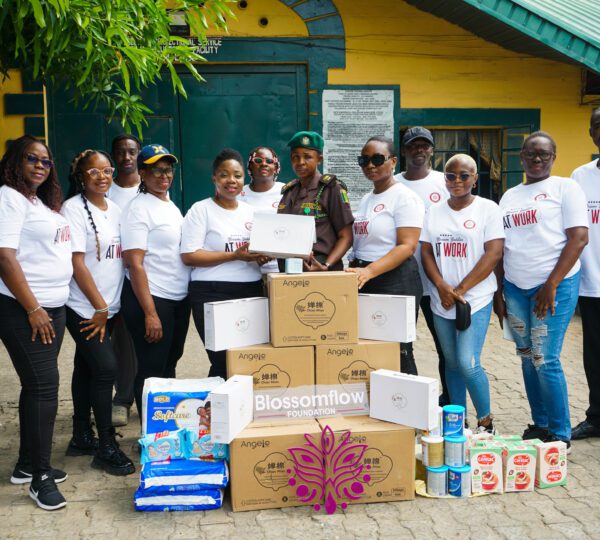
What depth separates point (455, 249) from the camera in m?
4.27

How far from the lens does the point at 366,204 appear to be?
4453 mm

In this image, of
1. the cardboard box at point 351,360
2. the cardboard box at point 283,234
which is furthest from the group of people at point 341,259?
the cardboard box at point 351,360

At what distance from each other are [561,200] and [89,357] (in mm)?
3026

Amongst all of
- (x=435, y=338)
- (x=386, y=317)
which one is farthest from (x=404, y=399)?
(x=435, y=338)

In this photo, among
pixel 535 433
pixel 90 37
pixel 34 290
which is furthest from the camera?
pixel 535 433

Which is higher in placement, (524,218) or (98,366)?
(524,218)

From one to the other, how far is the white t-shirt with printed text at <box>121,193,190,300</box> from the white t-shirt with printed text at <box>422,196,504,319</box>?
5.37 ft

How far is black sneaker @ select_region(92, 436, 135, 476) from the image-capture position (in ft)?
13.5

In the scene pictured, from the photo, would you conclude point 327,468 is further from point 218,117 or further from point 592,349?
point 218,117

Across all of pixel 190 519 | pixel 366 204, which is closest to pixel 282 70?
pixel 366 204

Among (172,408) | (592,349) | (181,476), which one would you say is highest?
(592,349)

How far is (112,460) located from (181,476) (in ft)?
2.31

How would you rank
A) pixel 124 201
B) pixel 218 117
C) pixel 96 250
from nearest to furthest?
pixel 96 250 → pixel 124 201 → pixel 218 117

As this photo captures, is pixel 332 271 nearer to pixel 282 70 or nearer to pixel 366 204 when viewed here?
pixel 366 204
